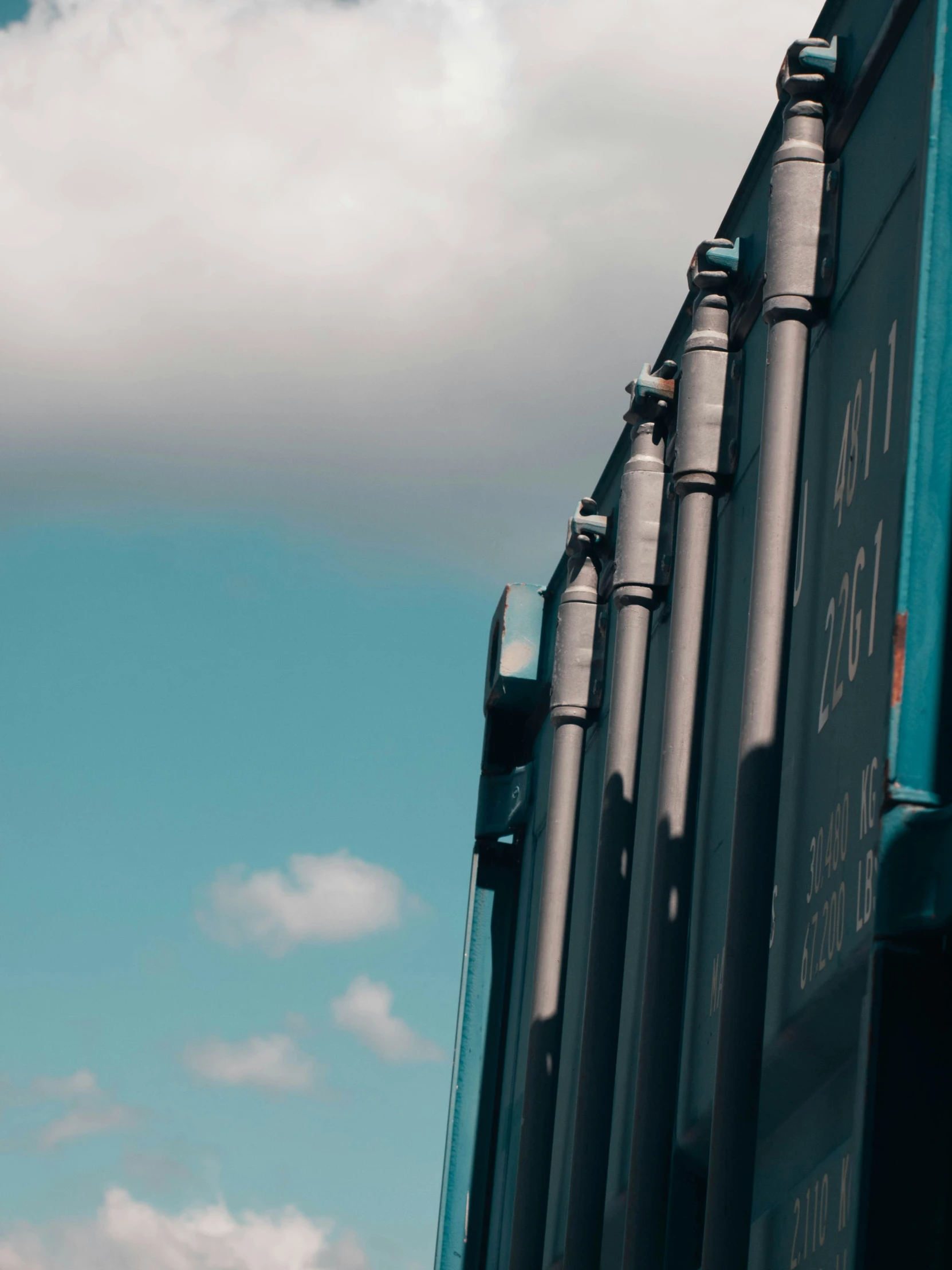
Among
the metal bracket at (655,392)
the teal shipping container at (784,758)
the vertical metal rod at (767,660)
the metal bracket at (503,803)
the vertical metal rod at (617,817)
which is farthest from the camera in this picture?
the metal bracket at (503,803)

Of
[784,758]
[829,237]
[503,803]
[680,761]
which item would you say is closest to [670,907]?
[680,761]

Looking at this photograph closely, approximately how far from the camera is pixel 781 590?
10.4 ft

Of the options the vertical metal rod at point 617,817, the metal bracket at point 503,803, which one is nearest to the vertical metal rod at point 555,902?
the vertical metal rod at point 617,817

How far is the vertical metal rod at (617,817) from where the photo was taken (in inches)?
160

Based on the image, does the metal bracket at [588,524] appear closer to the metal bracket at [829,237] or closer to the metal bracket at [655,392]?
the metal bracket at [655,392]

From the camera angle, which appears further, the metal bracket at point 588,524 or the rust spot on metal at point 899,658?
the metal bracket at point 588,524

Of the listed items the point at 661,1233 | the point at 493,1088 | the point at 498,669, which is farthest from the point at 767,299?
the point at 493,1088

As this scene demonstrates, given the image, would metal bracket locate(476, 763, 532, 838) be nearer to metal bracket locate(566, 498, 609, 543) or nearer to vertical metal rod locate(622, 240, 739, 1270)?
metal bracket locate(566, 498, 609, 543)

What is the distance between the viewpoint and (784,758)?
320 cm

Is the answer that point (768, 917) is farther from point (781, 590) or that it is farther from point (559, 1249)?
point (559, 1249)

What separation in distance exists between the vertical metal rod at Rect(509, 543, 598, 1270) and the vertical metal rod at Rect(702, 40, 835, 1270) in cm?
186

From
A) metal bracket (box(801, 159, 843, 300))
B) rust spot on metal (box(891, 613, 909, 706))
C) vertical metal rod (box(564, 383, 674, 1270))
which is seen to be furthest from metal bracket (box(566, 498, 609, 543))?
rust spot on metal (box(891, 613, 909, 706))

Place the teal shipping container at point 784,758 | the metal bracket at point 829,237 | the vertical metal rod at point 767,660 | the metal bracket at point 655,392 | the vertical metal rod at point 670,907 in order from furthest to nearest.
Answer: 1. the metal bracket at point 655,392
2. the vertical metal rod at point 670,907
3. the metal bracket at point 829,237
4. the vertical metal rod at point 767,660
5. the teal shipping container at point 784,758

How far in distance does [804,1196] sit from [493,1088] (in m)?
3.54
